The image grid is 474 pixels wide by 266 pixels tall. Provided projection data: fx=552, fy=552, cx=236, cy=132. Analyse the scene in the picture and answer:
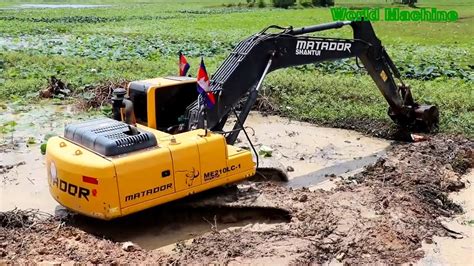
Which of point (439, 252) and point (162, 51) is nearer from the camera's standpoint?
point (439, 252)

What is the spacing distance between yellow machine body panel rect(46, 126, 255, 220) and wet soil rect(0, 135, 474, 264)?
0.44 metres

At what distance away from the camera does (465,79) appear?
16.3 metres

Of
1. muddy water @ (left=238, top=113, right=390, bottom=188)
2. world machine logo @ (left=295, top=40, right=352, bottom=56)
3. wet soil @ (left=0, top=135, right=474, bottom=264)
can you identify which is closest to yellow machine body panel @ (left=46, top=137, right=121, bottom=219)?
wet soil @ (left=0, top=135, right=474, bottom=264)

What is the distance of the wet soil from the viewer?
625 centimetres

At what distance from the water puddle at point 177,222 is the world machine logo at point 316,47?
2972 millimetres

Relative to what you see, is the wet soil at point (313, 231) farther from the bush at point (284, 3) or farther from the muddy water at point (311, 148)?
the bush at point (284, 3)

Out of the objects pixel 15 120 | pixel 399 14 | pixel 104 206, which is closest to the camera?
pixel 104 206

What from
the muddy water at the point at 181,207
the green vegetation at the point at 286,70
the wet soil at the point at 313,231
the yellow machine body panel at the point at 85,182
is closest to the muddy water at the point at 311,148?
the muddy water at the point at 181,207

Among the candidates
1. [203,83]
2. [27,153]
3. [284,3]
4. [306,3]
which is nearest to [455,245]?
[203,83]

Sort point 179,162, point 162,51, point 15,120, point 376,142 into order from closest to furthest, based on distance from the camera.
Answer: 1. point 179,162
2. point 376,142
3. point 15,120
4. point 162,51

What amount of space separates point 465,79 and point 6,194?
13157 mm

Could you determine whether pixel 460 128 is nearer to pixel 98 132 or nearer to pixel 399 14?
pixel 98 132

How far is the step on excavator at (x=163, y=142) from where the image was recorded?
641cm

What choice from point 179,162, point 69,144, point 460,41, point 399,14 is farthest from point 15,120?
point 399,14
